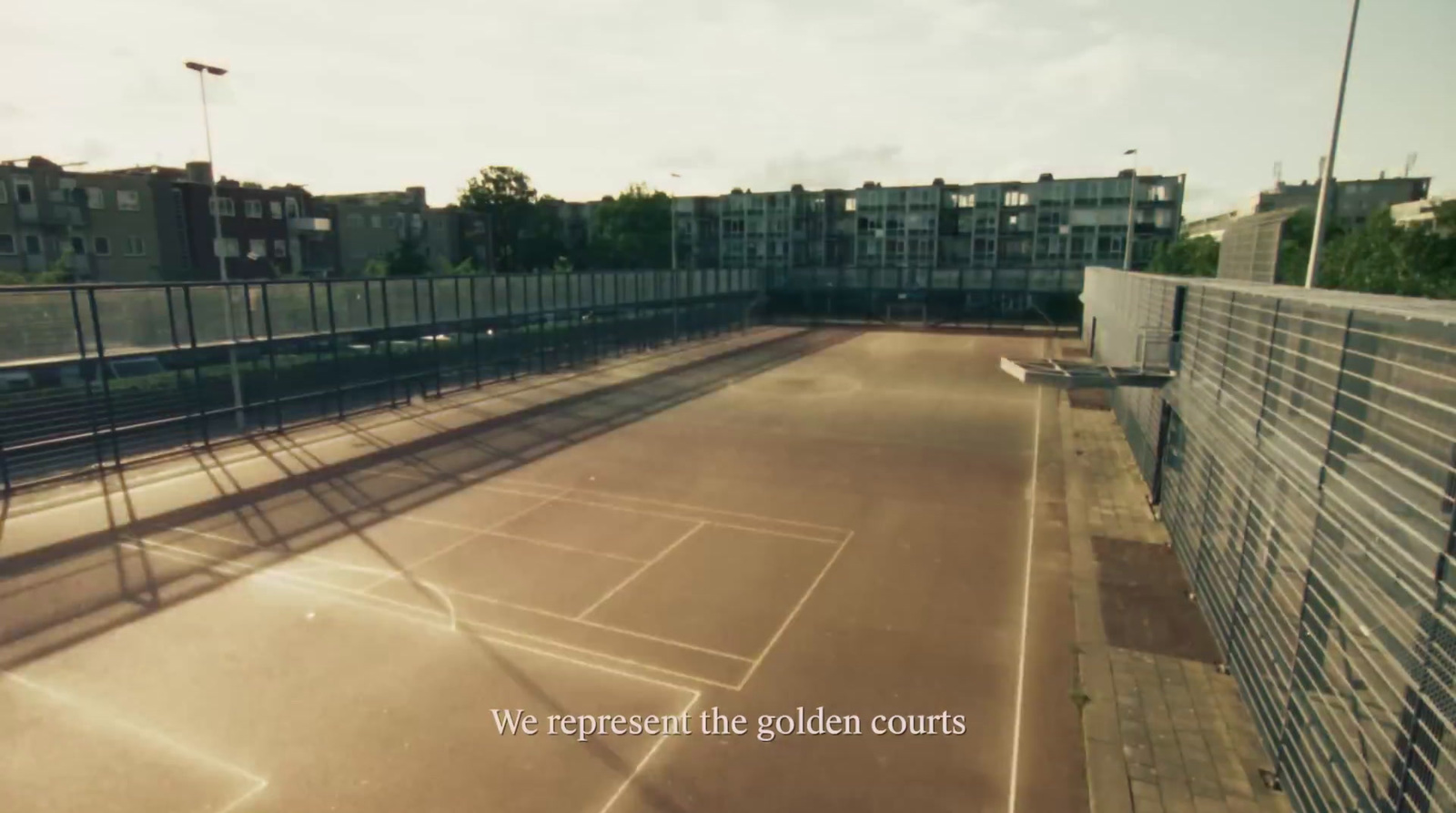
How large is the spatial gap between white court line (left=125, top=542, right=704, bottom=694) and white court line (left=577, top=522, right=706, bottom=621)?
1095 millimetres

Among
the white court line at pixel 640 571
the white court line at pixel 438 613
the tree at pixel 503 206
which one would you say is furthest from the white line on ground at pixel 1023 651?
the tree at pixel 503 206

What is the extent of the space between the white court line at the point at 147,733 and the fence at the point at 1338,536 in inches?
408

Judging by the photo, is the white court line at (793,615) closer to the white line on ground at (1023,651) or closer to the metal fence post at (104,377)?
the white line on ground at (1023,651)

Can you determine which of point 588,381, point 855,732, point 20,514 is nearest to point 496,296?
point 588,381

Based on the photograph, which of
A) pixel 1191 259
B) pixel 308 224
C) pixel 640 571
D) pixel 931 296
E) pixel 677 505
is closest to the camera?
pixel 640 571

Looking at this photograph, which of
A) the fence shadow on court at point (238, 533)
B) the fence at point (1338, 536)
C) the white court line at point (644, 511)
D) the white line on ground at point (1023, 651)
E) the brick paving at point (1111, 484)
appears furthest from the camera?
the brick paving at point (1111, 484)

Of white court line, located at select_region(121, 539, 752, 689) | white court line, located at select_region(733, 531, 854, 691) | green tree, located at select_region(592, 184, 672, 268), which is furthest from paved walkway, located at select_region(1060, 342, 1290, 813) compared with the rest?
green tree, located at select_region(592, 184, 672, 268)

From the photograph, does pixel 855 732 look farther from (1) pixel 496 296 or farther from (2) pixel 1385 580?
(1) pixel 496 296

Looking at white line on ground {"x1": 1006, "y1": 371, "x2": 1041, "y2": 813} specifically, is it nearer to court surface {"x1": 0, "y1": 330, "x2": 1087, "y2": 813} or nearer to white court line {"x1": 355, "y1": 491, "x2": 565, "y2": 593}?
court surface {"x1": 0, "y1": 330, "x2": 1087, "y2": 813}

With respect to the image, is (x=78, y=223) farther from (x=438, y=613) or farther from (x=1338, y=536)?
(x=1338, y=536)

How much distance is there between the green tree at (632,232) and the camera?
85.3 meters

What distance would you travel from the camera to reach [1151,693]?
9.63 metres

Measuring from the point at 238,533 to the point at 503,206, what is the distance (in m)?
79.9

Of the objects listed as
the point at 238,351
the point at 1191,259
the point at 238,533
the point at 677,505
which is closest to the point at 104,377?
the point at 238,351
